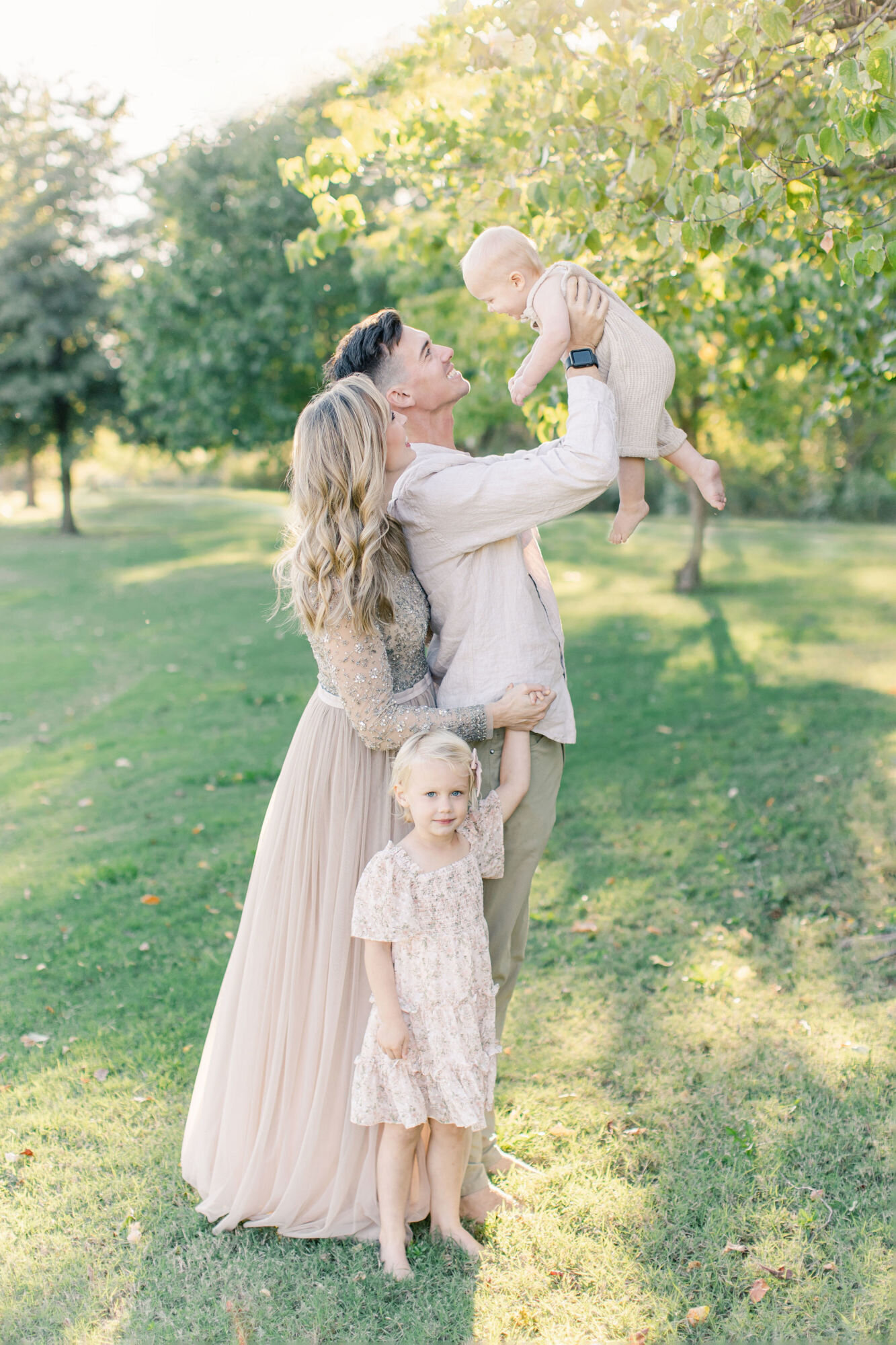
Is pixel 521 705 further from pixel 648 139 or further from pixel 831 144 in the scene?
pixel 648 139

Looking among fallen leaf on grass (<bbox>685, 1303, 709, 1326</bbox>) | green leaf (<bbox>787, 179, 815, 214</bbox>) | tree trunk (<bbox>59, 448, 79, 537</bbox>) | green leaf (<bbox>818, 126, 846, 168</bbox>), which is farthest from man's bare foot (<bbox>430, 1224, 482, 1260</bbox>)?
tree trunk (<bbox>59, 448, 79, 537</bbox>)

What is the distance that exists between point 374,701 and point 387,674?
78 millimetres

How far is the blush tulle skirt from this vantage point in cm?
304

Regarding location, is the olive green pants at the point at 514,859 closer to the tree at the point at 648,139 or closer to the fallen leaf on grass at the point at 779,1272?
the fallen leaf on grass at the point at 779,1272

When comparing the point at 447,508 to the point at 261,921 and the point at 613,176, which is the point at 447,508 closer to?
the point at 261,921

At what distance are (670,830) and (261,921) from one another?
389 centimetres

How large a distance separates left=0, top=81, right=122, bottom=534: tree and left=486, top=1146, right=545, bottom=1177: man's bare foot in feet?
77.4

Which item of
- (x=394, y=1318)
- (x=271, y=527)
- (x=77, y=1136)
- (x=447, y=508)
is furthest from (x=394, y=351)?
(x=271, y=527)

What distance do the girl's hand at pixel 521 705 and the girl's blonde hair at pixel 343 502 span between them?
398 millimetres

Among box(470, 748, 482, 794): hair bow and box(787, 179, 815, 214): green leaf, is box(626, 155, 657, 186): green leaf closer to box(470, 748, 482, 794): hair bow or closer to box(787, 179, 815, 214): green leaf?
box(787, 179, 815, 214): green leaf

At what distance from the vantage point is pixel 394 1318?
282cm

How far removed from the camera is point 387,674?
276 cm

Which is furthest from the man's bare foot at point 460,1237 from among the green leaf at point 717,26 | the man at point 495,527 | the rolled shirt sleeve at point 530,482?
the green leaf at point 717,26

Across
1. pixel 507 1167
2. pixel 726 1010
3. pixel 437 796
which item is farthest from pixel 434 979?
pixel 726 1010
